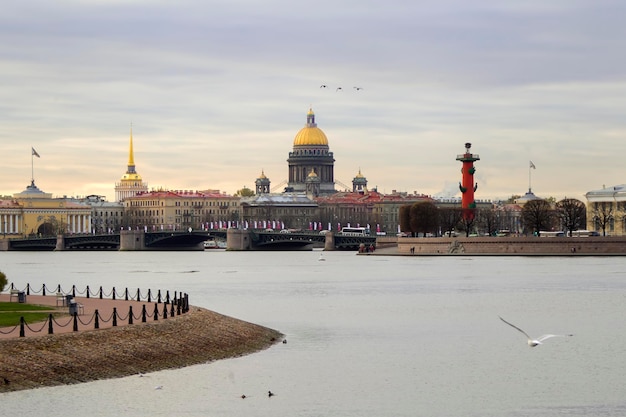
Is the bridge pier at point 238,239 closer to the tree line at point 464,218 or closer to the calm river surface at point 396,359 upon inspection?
the tree line at point 464,218

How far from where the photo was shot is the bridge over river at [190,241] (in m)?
121

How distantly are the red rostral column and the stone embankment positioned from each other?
77.8m

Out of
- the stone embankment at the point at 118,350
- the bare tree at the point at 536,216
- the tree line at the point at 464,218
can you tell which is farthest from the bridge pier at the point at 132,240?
the stone embankment at the point at 118,350

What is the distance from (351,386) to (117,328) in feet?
14.7

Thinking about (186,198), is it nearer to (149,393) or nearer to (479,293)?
(479,293)

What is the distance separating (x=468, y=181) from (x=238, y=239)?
22705mm

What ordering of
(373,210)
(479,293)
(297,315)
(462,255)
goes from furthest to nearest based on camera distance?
(373,210), (462,255), (479,293), (297,315)

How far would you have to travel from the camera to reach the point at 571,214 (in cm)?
11081

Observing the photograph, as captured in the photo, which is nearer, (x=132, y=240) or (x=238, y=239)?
(x=238, y=239)

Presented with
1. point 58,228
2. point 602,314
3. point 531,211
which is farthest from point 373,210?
point 602,314

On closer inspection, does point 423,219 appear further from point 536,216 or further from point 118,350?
point 118,350

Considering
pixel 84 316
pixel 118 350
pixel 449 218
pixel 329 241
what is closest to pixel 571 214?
pixel 449 218

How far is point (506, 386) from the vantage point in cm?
2841

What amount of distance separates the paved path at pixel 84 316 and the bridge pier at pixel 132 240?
89337 mm
